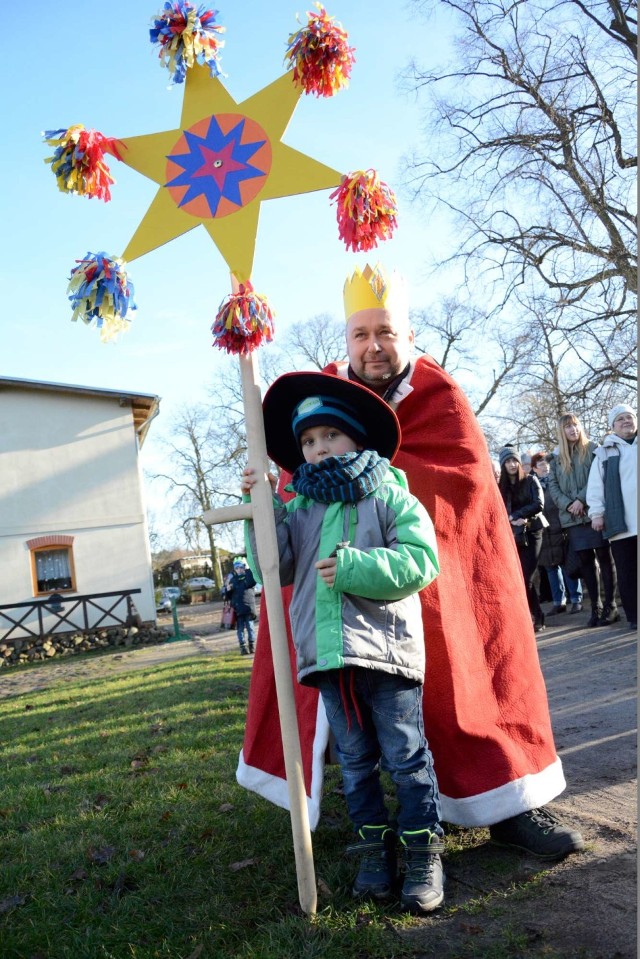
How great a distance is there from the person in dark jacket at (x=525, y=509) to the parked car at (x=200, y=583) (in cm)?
3278

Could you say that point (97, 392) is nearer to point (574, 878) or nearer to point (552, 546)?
point (552, 546)

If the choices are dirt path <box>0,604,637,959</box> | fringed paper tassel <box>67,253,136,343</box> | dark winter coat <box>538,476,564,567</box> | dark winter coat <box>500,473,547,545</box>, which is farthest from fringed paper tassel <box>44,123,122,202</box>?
dark winter coat <box>538,476,564,567</box>

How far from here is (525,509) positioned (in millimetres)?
8938

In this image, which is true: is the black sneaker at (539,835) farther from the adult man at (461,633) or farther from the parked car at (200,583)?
the parked car at (200,583)

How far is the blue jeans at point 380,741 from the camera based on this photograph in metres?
2.85

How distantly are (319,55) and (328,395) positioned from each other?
1.24m

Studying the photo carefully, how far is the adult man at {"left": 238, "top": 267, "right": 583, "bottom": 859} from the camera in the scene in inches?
120

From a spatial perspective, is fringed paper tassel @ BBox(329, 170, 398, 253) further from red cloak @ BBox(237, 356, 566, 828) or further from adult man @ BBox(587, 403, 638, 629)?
adult man @ BBox(587, 403, 638, 629)

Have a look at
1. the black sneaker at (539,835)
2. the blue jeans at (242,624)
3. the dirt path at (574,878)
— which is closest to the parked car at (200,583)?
the blue jeans at (242,624)

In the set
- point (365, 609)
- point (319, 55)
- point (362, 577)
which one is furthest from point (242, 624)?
point (319, 55)

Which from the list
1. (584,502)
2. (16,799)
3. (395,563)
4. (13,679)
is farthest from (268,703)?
(13,679)

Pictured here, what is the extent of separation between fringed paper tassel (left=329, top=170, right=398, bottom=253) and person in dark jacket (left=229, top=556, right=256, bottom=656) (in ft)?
29.0

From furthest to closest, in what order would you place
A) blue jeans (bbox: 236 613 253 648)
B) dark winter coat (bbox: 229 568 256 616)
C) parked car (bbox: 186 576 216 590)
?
parked car (bbox: 186 576 216 590), dark winter coat (bbox: 229 568 256 616), blue jeans (bbox: 236 613 253 648)

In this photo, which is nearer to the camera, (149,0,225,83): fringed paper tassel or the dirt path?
the dirt path
